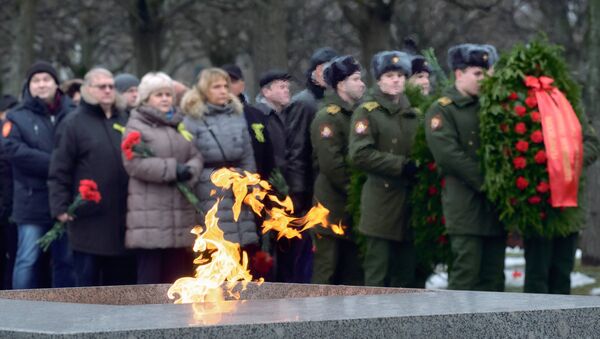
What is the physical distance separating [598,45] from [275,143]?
569 cm

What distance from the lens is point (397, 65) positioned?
10320mm

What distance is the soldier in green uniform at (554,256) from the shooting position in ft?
Answer: 33.6

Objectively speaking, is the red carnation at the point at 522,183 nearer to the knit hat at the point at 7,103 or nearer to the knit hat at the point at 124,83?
the knit hat at the point at 124,83

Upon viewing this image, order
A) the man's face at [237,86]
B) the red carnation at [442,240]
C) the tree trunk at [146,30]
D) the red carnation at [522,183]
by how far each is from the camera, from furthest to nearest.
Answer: the tree trunk at [146,30], the man's face at [237,86], the red carnation at [442,240], the red carnation at [522,183]

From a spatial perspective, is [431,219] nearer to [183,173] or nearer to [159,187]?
[183,173]

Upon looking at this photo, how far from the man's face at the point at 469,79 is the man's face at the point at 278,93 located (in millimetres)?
2234

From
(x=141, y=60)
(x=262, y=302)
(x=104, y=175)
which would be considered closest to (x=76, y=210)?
(x=104, y=175)

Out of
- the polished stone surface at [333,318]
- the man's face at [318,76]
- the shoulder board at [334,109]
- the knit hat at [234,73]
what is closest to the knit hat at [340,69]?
the shoulder board at [334,109]

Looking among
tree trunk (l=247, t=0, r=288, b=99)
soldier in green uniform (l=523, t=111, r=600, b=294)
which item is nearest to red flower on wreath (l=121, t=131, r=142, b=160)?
soldier in green uniform (l=523, t=111, r=600, b=294)

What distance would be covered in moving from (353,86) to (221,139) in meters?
1.34

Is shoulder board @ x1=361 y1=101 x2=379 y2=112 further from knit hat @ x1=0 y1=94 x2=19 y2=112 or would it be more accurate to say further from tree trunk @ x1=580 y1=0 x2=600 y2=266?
tree trunk @ x1=580 y1=0 x2=600 y2=266

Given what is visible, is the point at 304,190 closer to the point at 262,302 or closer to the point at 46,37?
the point at 262,302

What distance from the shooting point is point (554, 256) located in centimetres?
1048

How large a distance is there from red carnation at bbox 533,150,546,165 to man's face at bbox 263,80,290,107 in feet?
9.64
